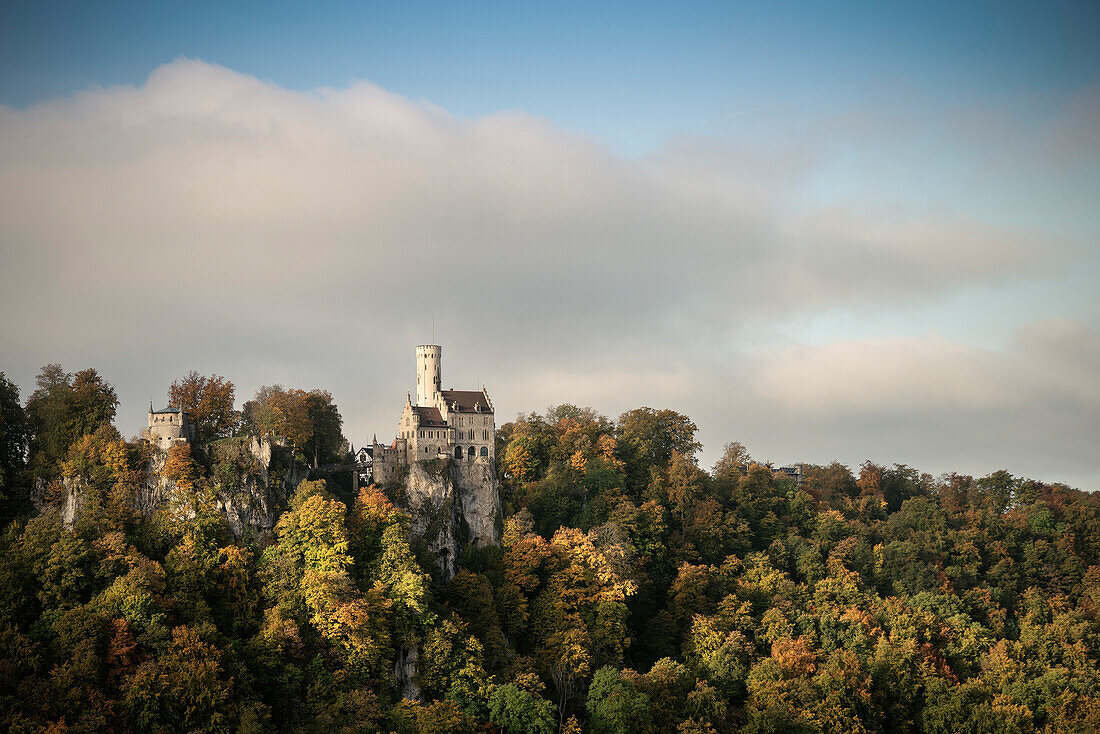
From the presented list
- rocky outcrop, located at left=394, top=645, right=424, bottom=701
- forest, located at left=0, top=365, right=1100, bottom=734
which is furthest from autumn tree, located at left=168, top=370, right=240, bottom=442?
rocky outcrop, located at left=394, top=645, right=424, bottom=701

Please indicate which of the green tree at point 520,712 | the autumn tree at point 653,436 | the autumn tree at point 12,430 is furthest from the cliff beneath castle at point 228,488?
the autumn tree at point 653,436

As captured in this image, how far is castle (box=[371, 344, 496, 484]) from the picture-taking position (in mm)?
73188

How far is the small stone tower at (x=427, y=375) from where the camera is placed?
3105 inches

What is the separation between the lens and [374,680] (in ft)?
199

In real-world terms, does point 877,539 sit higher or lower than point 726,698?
higher

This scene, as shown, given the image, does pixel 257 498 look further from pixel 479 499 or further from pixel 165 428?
pixel 479 499

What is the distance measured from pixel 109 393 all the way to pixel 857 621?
4627cm

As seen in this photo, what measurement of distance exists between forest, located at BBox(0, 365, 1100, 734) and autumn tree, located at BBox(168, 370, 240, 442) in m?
0.13

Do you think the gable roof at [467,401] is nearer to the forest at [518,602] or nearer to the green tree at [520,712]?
the forest at [518,602]

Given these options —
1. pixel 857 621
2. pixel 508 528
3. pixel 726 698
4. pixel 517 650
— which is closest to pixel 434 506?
pixel 508 528

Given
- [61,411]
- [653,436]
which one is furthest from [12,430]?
[653,436]

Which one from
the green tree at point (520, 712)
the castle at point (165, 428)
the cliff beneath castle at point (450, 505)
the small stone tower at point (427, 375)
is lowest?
the green tree at point (520, 712)

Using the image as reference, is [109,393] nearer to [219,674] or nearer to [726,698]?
[219,674]

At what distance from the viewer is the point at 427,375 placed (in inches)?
3127
